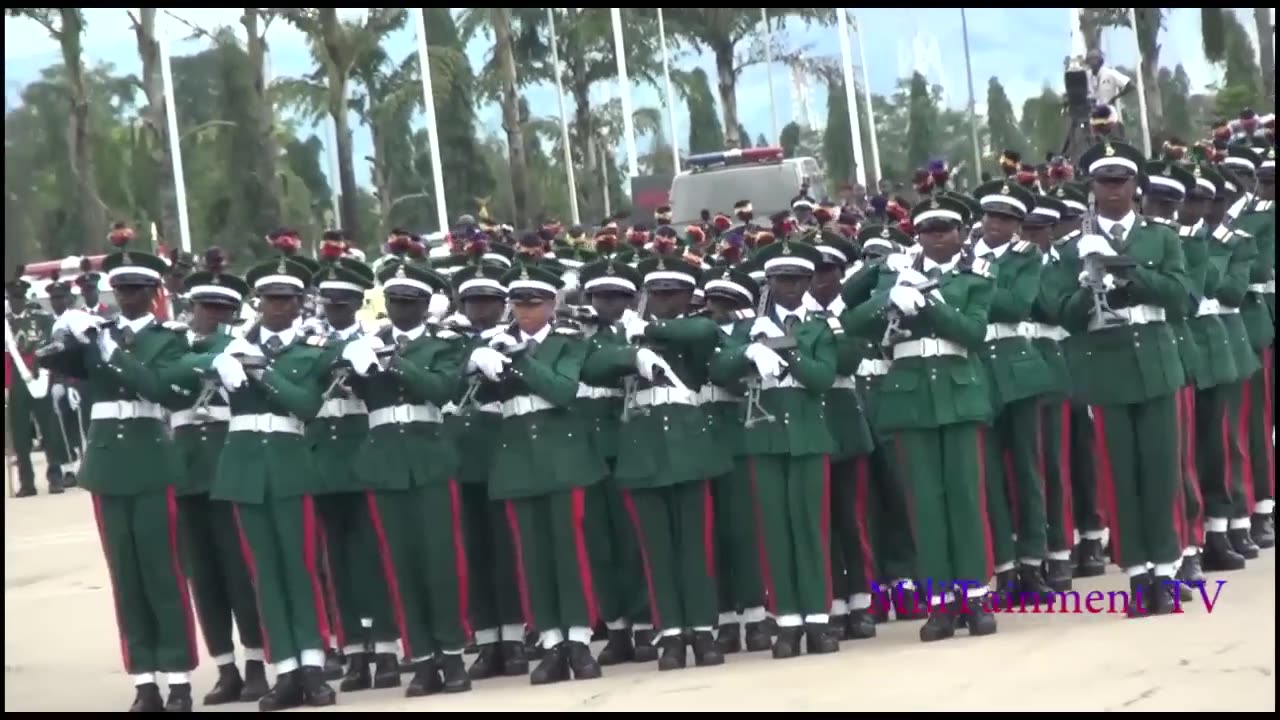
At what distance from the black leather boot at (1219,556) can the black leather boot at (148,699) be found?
5.39 m

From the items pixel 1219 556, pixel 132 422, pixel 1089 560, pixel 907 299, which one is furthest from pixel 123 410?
pixel 1219 556

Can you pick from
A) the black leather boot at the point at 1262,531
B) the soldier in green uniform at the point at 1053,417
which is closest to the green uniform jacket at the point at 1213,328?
the soldier in green uniform at the point at 1053,417

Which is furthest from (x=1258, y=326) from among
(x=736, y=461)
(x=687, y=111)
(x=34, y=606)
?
(x=687, y=111)

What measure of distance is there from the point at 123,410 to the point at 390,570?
54.3 inches

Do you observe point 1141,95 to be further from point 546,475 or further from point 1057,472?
point 546,475

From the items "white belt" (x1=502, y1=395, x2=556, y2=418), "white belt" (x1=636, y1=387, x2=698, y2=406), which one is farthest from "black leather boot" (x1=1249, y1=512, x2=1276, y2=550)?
"white belt" (x1=502, y1=395, x2=556, y2=418)

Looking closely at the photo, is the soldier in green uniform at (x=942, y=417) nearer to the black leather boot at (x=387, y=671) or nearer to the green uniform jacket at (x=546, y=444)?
the green uniform jacket at (x=546, y=444)

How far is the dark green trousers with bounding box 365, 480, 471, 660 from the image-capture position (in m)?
10.3

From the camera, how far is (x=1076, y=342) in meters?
10.8

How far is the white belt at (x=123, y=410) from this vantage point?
10258 millimetres

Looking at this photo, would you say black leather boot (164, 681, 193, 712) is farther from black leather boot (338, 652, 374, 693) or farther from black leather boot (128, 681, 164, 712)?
black leather boot (338, 652, 374, 693)

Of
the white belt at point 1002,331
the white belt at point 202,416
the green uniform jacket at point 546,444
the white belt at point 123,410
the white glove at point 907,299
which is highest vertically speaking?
the white glove at point 907,299

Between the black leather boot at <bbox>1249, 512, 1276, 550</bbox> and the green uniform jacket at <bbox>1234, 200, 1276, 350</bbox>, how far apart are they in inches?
37.3

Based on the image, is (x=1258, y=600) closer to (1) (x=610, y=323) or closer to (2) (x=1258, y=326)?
(2) (x=1258, y=326)
